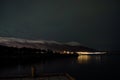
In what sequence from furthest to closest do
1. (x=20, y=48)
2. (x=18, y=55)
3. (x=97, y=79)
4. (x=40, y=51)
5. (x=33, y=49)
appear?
(x=40, y=51) < (x=33, y=49) < (x=20, y=48) < (x=18, y=55) < (x=97, y=79)

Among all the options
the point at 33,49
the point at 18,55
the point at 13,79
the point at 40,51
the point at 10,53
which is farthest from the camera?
the point at 40,51

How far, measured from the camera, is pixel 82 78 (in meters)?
54.8

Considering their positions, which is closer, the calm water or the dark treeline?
the calm water

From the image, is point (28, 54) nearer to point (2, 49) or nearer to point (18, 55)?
point (18, 55)

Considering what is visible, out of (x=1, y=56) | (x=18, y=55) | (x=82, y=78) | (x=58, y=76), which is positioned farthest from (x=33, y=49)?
(x=58, y=76)

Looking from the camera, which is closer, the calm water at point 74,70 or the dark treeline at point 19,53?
the calm water at point 74,70

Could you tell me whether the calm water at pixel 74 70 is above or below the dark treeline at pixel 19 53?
below

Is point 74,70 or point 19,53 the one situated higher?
point 19,53

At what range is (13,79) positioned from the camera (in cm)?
1423

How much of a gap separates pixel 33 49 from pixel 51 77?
160938 mm

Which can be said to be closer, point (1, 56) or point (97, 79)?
point (97, 79)

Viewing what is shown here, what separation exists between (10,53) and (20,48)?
26.0 m

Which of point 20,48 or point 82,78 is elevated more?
point 20,48

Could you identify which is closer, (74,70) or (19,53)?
(74,70)
